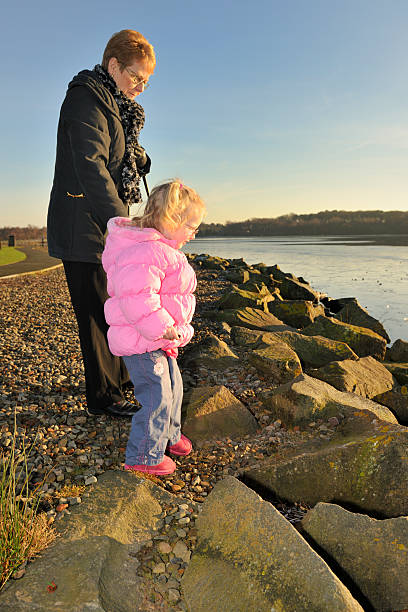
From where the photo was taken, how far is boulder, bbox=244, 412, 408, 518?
100 inches

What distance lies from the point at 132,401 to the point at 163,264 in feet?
6.09

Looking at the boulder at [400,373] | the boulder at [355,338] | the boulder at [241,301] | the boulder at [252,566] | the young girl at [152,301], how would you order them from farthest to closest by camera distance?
1. the boulder at [241,301]
2. the boulder at [355,338]
3. the boulder at [400,373]
4. the young girl at [152,301]
5. the boulder at [252,566]

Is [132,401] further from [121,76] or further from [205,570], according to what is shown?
[121,76]

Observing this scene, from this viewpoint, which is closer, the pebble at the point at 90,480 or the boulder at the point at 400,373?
the pebble at the point at 90,480

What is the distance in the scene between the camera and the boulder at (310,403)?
12.1 ft

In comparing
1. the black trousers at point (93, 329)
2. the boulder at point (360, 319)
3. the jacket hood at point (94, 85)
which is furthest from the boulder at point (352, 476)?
the boulder at point (360, 319)

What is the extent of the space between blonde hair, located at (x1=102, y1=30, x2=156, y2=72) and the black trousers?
5.15 ft

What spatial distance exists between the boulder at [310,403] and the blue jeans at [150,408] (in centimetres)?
125

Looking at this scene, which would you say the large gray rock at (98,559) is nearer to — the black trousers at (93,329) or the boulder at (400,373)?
the black trousers at (93,329)

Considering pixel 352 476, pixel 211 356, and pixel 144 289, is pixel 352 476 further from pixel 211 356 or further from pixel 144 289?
pixel 211 356

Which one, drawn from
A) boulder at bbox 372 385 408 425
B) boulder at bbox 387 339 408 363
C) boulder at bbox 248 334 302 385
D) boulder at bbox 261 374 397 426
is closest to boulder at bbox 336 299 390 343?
boulder at bbox 387 339 408 363

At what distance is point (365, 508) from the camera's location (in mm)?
2578

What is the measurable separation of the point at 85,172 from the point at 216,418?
2.18 metres

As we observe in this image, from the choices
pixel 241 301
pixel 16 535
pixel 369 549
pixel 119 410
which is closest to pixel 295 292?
pixel 241 301
